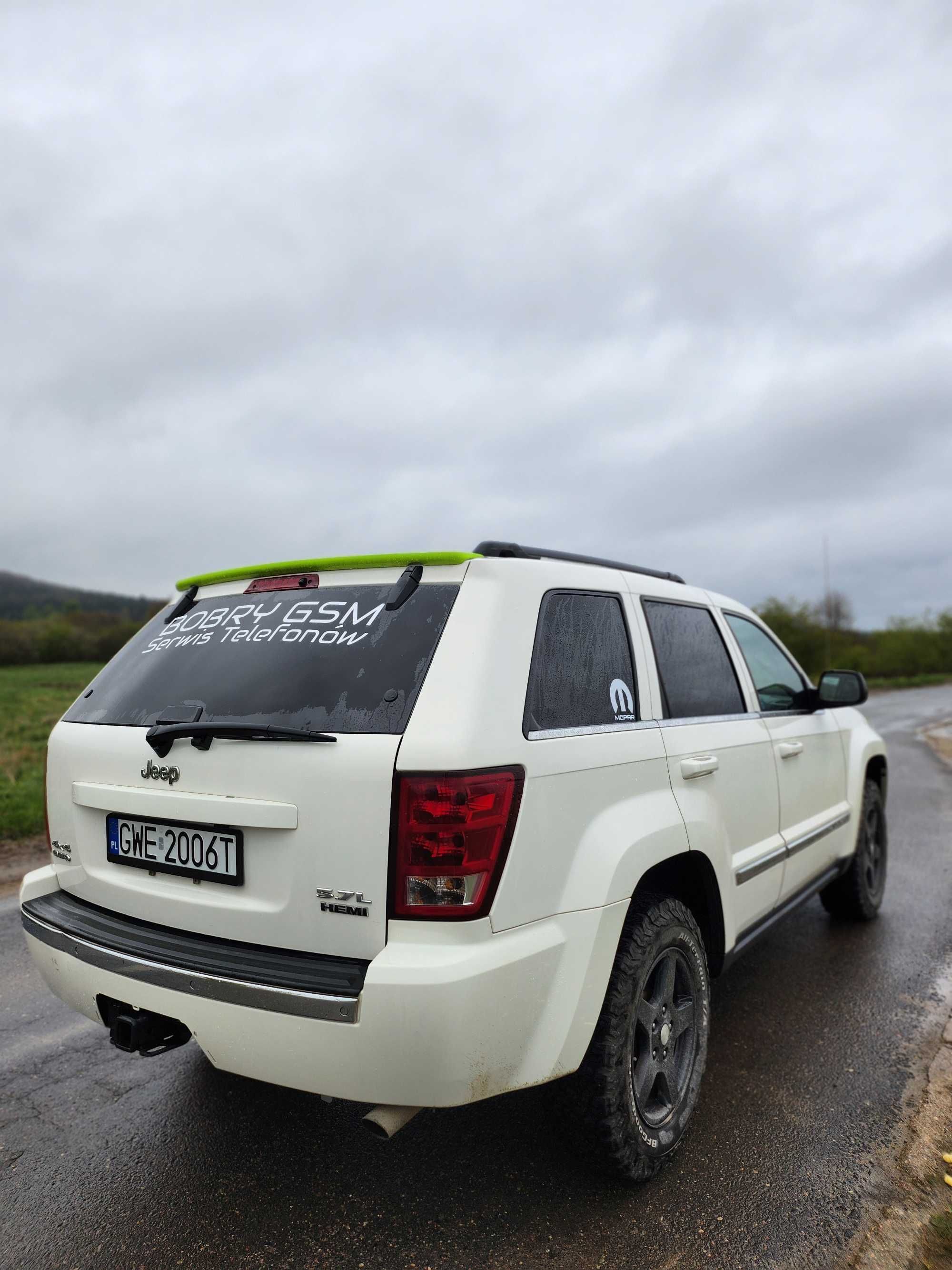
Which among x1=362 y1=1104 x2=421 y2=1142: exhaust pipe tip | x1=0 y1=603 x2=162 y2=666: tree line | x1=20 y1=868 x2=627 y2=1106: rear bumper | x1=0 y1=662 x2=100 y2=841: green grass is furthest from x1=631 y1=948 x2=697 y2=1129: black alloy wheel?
x1=0 y1=603 x2=162 y2=666: tree line

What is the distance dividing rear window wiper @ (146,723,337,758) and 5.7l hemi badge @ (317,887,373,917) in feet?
1.24

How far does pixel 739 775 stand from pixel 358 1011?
1.93 metres

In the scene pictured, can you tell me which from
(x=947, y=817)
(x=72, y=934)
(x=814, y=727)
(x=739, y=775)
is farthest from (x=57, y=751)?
(x=947, y=817)

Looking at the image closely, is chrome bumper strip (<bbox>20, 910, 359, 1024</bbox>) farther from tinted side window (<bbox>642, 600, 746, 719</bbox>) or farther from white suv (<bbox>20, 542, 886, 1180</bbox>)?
tinted side window (<bbox>642, 600, 746, 719</bbox>)

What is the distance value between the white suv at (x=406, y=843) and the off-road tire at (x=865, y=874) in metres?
2.22

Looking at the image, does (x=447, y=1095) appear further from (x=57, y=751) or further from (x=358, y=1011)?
(x=57, y=751)

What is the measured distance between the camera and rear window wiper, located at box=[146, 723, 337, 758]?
2.30 metres

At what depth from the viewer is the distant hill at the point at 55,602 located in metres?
66.5

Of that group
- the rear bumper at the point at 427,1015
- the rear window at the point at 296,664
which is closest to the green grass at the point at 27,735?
the rear window at the point at 296,664

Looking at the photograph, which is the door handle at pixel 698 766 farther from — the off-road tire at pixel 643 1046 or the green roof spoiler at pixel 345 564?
the green roof spoiler at pixel 345 564

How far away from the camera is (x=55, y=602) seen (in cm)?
9181

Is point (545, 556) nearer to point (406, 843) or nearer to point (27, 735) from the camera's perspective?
point (406, 843)

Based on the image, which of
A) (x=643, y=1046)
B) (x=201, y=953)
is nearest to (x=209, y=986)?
(x=201, y=953)

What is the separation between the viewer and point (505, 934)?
2.18 meters
